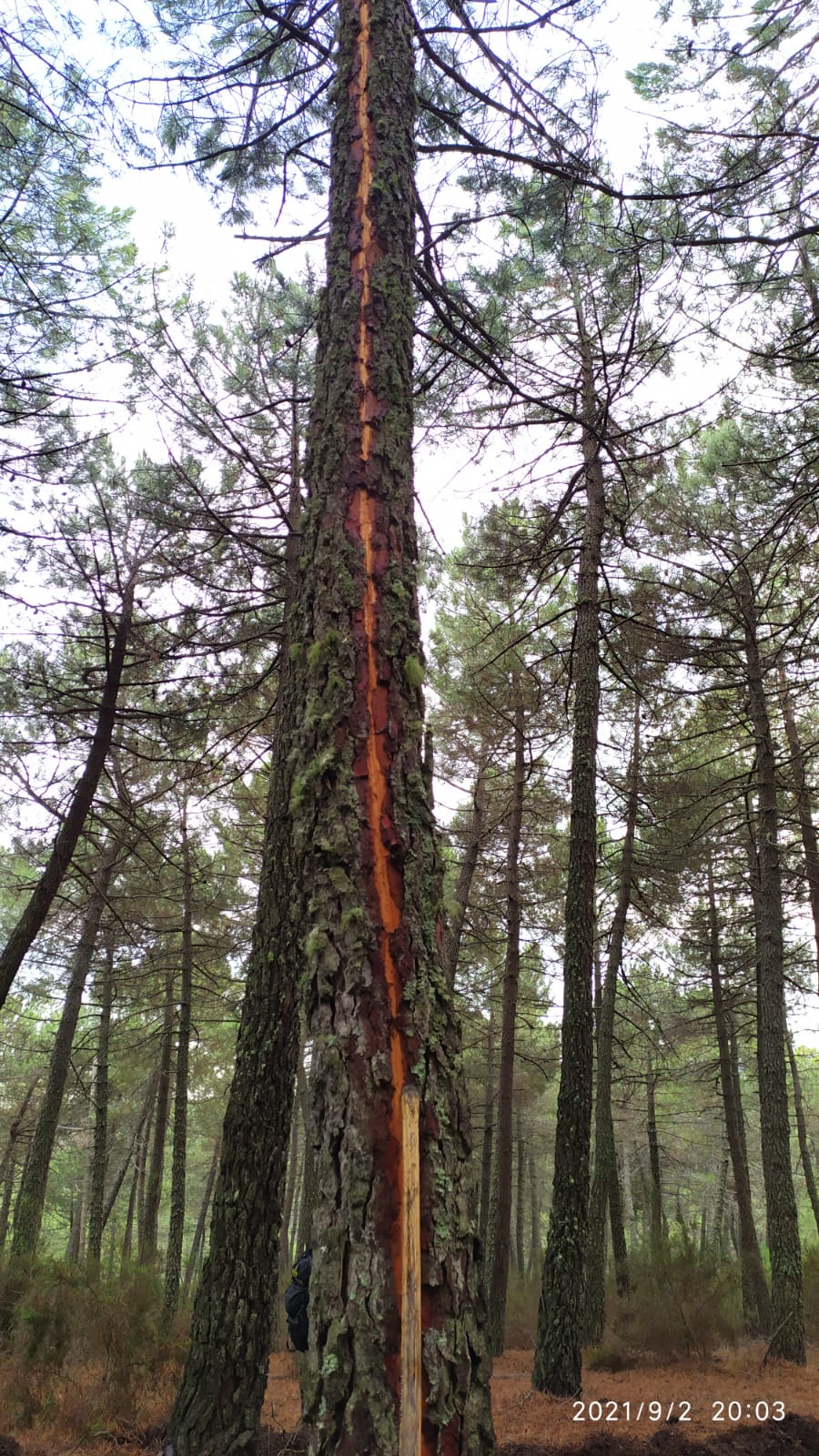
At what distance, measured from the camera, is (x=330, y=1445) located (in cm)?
125

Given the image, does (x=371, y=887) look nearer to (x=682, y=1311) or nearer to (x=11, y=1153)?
(x=682, y=1311)

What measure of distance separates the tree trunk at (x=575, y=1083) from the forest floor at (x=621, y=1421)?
0.37 meters

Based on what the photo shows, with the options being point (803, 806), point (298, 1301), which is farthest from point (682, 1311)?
point (298, 1301)

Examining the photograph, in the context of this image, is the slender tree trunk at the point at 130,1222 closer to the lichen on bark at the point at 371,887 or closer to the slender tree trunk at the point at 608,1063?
the slender tree trunk at the point at 608,1063

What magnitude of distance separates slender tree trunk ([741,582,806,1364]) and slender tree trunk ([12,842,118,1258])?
880 centimetres

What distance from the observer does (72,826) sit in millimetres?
6824

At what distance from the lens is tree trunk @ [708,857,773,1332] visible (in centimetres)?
1267

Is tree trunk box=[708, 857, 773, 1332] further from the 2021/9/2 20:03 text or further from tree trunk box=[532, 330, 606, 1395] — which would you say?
the 2021/9/2 20:03 text

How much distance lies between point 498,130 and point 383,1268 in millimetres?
6308

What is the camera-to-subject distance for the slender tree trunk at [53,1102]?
35.1 feet

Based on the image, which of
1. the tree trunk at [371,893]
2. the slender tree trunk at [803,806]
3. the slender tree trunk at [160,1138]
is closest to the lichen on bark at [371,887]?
the tree trunk at [371,893]

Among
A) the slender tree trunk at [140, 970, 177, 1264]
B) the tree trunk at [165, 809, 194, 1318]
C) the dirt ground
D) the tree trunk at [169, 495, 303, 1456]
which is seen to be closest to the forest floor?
the dirt ground

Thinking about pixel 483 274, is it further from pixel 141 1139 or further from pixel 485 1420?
pixel 141 1139

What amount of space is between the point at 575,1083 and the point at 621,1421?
2.57 m
